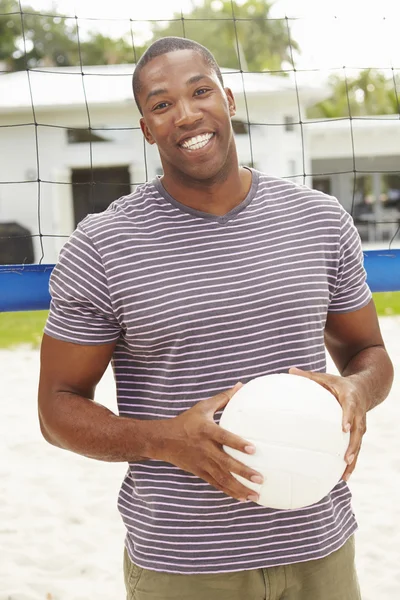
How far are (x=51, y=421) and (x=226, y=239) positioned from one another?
1.76ft

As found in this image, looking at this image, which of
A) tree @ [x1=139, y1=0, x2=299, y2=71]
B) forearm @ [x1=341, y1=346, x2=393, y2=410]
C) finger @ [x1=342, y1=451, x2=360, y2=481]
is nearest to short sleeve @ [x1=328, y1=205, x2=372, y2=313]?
forearm @ [x1=341, y1=346, x2=393, y2=410]

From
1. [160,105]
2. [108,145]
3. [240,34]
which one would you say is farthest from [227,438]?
[240,34]

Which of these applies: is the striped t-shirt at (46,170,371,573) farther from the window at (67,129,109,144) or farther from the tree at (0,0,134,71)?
the tree at (0,0,134,71)

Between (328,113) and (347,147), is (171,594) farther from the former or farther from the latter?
(328,113)

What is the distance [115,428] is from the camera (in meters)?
1.65

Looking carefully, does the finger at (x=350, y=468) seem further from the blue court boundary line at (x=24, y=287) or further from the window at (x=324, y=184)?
the window at (x=324, y=184)

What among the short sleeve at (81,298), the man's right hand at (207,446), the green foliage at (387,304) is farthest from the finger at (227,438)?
the green foliage at (387,304)

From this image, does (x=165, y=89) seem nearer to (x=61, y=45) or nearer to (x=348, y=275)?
(x=348, y=275)

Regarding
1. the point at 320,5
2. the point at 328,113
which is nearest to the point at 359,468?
the point at 320,5

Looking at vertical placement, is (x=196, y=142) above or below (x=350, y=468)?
above

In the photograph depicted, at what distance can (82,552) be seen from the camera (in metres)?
3.90

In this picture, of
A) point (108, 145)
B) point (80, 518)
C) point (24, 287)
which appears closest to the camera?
point (24, 287)

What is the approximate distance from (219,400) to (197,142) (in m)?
0.59

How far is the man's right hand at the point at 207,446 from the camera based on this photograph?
1.49 meters
